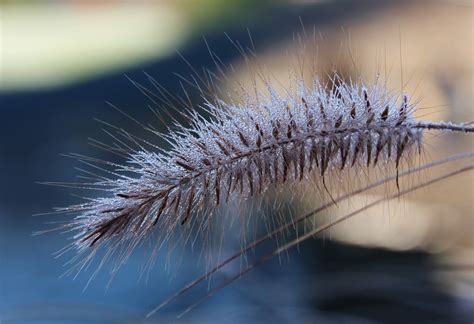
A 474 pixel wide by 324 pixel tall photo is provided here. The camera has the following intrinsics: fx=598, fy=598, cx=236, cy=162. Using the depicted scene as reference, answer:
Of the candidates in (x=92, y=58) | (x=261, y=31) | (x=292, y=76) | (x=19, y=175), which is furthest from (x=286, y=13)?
(x=292, y=76)

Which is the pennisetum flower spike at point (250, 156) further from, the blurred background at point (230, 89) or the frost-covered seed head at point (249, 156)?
the blurred background at point (230, 89)

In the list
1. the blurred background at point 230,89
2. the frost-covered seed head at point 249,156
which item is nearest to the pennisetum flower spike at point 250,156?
the frost-covered seed head at point 249,156

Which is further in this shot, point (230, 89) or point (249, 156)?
point (230, 89)

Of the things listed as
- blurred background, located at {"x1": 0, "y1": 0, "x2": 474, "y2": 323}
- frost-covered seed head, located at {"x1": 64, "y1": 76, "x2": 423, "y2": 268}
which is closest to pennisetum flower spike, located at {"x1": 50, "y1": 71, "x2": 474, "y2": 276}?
frost-covered seed head, located at {"x1": 64, "y1": 76, "x2": 423, "y2": 268}

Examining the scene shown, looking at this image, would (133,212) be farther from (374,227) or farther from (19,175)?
(19,175)

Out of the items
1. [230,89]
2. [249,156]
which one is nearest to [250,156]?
[249,156]

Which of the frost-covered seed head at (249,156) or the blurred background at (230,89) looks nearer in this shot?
the frost-covered seed head at (249,156)

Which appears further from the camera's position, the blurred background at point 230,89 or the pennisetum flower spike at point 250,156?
the blurred background at point 230,89

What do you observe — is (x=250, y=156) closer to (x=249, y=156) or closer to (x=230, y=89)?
(x=249, y=156)
